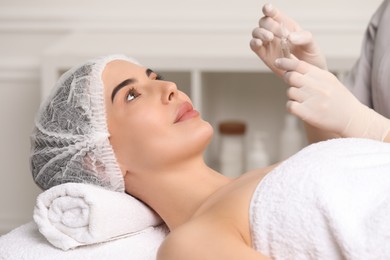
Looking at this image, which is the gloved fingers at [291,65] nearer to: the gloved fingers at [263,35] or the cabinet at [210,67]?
the gloved fingers at [263,35]

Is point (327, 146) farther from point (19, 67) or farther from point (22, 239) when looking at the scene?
point (19, 67)

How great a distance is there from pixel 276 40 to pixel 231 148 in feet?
2.76

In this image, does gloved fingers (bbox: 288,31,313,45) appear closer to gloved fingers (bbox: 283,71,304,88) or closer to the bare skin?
gloved fingers (bbox: 283,71,304,88)

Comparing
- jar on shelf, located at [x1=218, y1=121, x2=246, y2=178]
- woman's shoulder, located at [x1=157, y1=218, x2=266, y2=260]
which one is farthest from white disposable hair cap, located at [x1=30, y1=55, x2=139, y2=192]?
jar on shelf, located at [x1=218, y1=121, x2=246, y2=178]

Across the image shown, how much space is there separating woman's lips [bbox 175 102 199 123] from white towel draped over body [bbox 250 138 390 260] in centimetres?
23

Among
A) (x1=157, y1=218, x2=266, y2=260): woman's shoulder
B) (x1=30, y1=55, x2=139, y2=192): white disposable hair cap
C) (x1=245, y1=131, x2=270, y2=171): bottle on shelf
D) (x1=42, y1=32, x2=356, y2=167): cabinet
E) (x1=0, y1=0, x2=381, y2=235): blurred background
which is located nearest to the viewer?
(x1=157, y1=218, x2=266, y2=260): woman's shoulder

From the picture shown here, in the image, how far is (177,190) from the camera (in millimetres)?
1424

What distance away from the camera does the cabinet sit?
219 centimetres

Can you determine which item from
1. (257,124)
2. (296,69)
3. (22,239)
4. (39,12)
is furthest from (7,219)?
(296,69)

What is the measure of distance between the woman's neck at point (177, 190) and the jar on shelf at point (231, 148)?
34.6 inches

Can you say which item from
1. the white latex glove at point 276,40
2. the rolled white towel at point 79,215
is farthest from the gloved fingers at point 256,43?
the rolled white towel at point 79,215

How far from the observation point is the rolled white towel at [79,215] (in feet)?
4.33

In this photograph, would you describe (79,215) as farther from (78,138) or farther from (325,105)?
(325,105)

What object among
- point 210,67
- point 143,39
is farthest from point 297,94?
point 143,39
